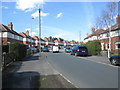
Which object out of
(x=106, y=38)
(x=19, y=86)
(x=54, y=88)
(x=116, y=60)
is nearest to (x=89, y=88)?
(x=54, y=88)

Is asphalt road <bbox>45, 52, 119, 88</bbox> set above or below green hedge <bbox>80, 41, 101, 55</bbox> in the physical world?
below

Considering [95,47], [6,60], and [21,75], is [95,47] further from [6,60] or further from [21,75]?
[21,75]

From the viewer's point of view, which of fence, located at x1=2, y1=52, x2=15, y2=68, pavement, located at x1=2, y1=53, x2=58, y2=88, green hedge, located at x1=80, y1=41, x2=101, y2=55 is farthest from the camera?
green hedge, located at x1=80, y1=41, x2=101, y2=55

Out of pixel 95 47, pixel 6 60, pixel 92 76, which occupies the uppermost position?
pixel 95 47

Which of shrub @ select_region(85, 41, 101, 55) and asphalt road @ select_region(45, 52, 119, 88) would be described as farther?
shrub @ select_region(85, 41, 101, 55)

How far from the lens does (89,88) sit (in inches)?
221

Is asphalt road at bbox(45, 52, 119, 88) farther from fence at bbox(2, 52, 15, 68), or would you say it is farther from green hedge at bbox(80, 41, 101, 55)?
green hedge at bbox(80, 41, 101, 55)

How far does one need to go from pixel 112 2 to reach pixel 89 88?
26.0 m

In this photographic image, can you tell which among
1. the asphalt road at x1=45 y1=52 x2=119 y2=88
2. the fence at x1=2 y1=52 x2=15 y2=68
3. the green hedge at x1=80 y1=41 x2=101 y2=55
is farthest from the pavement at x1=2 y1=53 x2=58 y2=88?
the green hedge at x1=80 y1=41 x2=101 y2=55

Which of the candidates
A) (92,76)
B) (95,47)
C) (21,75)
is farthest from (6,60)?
(95,47)

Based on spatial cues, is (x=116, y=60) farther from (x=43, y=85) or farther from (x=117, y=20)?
(x=117, y=20)

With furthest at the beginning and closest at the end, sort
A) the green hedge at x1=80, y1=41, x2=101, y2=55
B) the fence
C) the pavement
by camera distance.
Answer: the green hedge at x1=80, y1=41, x2=101, y2=55 → the fence → the pavement

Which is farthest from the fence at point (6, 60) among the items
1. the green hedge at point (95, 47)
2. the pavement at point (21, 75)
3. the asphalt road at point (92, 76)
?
the green hedge at point (95, 47)

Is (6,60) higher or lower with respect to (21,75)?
higher
